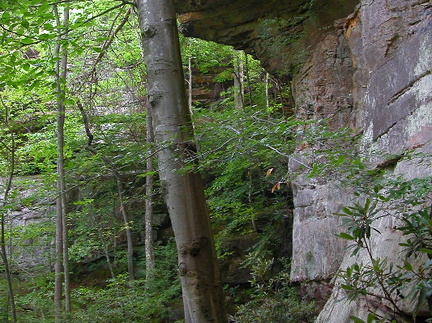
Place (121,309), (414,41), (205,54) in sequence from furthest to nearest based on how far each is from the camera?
(205,54), (121,309), (414,41)

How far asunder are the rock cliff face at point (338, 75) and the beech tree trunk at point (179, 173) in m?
1.02

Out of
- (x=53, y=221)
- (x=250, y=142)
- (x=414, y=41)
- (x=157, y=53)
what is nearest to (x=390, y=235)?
(x=250, y=142)

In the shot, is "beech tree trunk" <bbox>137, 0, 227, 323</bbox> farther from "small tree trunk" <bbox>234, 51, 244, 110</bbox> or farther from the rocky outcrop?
"small tree trunk" <bbox>234, 51, 244, 110</bbox>

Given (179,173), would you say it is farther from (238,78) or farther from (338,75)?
(238,78)

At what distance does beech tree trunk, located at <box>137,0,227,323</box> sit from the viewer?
3740 millimetres

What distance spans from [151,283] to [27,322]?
3.10m

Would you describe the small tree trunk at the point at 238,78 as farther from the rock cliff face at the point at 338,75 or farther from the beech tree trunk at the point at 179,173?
the beech tree trunk at the point at 179,173

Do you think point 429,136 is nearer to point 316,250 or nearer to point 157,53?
point 157,53

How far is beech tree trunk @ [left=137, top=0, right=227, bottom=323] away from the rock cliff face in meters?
1.02

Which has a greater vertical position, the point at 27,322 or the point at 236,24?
the point at 236,24

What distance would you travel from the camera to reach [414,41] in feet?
14.0

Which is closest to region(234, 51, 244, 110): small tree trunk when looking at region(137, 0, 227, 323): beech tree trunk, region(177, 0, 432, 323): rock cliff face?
region(177, 0, 432, 323): rock cliff face

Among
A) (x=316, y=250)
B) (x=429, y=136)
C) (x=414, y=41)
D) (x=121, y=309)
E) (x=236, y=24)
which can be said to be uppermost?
(x=236, y=24)

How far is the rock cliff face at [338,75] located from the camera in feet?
12.9
